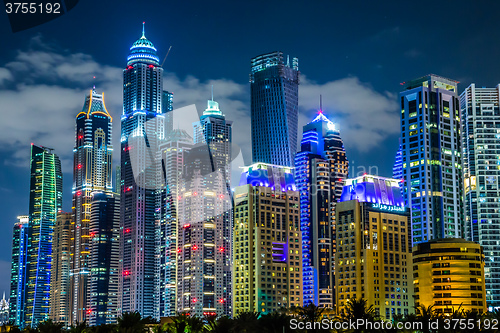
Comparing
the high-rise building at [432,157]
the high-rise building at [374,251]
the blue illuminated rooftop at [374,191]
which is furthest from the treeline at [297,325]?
the high-rise building at [432,157]

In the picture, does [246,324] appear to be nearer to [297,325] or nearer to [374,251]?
[297,325]

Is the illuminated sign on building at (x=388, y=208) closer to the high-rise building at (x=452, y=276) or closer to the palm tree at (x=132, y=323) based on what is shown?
the high-rise building at (x=452, y=276)

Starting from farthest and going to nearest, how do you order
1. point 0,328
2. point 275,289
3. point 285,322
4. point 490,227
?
point 490,227 < point 275,289 < point 0,328 < point 285,322

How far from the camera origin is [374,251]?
14675 cm

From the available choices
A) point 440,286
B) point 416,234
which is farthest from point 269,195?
point 440,286

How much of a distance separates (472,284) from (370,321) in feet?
230

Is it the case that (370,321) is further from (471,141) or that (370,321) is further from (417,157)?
(471,141)

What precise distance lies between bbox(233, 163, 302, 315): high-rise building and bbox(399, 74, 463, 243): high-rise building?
88.0 ft

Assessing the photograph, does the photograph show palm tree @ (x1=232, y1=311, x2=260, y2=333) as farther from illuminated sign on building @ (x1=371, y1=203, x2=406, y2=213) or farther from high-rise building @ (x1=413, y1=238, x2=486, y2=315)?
illuminated sign on building @ (x1=371, y1=203, x2=406, y2=213)

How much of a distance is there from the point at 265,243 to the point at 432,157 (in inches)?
1644

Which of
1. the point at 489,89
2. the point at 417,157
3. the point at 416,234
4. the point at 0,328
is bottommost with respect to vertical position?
the point at 0,328

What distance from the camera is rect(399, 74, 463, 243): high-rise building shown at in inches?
6339

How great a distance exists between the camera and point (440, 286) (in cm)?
13438

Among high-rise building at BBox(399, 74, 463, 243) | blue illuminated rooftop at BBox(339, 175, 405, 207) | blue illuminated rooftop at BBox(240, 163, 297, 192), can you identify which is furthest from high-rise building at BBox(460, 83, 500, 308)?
blue illuminated rooftop at BBox(240, 163, 297, 192)
